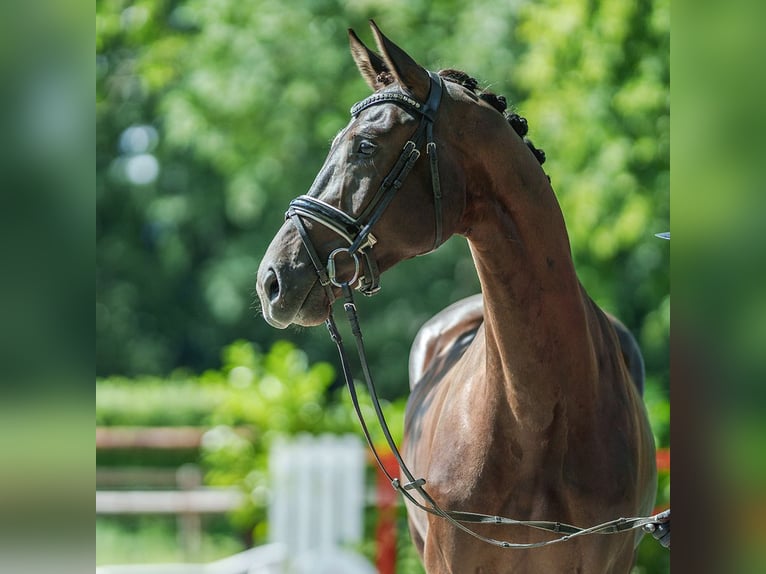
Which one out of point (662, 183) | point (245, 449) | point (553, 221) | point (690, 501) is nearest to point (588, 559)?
point (553, 221)

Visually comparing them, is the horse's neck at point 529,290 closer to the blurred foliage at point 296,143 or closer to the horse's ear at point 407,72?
the horse's ear at point 407,72

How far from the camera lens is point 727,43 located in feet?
3.46

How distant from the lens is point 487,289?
8.58 ft

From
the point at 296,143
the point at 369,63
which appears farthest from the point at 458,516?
the point at 296,143

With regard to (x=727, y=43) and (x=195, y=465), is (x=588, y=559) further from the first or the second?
(x=195, y=465)

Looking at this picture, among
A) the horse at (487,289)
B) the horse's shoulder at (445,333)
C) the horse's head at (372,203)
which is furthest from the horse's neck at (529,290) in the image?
the horse's shoulder at (445,333)

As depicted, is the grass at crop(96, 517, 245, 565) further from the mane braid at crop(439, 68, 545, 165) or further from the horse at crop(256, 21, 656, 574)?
the mane braid at crop(439, 68, 545, 165)

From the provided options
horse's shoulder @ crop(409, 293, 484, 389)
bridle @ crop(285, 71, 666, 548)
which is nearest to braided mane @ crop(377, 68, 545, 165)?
bridle @ crop(285, 71, 666, 548)

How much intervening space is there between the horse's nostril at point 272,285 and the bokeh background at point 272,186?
4763 millimetres

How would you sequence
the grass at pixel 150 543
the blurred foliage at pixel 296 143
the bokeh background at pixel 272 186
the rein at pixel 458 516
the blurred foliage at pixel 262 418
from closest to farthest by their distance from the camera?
the rein at pixel 458 516
the blurred foliage at pixel 262 418
the bokeh background at pixel 272 186
the blurred foliage at pixel 296 143
the grass at pixel 150 543

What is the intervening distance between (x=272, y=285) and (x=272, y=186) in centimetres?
1166

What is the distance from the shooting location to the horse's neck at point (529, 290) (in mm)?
2568

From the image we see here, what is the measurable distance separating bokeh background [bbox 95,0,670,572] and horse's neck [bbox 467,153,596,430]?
4.23 metres

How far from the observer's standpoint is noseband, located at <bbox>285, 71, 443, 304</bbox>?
7.85ft
